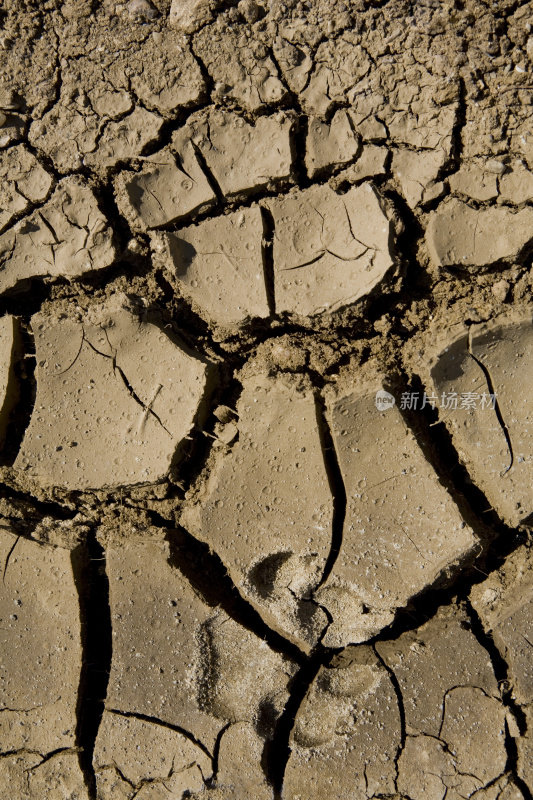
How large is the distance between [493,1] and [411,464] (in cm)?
160

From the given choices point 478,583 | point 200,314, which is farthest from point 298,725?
point 200,314

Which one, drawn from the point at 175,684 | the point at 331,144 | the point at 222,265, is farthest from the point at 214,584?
the point at 331,144

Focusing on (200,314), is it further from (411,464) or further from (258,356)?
(411,464)

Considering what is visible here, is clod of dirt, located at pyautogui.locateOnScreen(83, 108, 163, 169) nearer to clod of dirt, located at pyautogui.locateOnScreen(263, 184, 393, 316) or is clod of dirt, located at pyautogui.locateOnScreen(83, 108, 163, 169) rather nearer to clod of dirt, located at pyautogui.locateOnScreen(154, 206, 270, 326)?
clod of dirt, located at pyautogui.locateOnScreen(154, 206, 270, 326)

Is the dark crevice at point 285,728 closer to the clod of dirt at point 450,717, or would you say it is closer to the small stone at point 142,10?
the clod of dirt at point 450,717

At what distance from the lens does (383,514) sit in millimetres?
1900

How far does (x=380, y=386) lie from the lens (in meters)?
1.91

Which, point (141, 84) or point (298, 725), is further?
point (141, 84)

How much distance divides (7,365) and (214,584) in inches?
42.4

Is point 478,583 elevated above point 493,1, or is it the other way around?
point 493,1

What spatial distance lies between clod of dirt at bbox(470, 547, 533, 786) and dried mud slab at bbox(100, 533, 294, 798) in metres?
0.69

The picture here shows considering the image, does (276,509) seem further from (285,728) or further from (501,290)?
(501,290)

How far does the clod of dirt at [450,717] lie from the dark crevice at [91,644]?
1.00 meters

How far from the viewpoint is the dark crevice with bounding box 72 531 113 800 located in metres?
2.02
